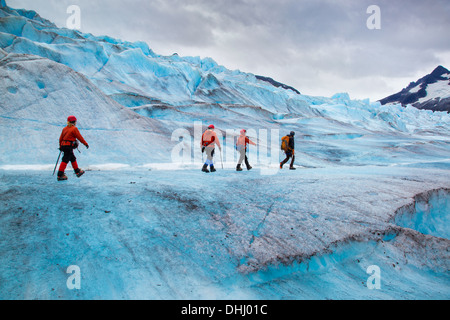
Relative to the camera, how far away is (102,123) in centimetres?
992

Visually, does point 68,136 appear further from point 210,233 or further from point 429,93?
point 429,93

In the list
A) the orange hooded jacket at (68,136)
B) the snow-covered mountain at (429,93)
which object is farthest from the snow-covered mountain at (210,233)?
the snow-covered mountain at (429,93)

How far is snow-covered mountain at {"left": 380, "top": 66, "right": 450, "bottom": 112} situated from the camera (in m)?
94.2

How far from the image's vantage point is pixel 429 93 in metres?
106

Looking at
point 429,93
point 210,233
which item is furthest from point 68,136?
point 429,93

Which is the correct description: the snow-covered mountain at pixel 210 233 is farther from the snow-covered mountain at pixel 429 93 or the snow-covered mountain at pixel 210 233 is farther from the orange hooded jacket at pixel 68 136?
the snow-covered mountain at pixel 429 93

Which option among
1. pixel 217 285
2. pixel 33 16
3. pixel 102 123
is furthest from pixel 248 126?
pixel 33 16

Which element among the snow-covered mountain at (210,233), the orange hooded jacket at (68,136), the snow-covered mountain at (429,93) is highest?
the snow-covered mountain at (429,93)

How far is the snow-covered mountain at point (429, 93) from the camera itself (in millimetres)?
94188

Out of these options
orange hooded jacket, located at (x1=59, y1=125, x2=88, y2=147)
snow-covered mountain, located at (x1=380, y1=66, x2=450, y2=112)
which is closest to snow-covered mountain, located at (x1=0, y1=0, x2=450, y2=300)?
orange hooded jacket, located at (x1=59, y1=125, x2=88, y2=147)

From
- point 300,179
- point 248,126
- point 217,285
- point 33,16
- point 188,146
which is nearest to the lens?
point 217,285

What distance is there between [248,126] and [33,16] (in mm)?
40364

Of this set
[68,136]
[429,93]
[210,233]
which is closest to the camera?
[210,233]
